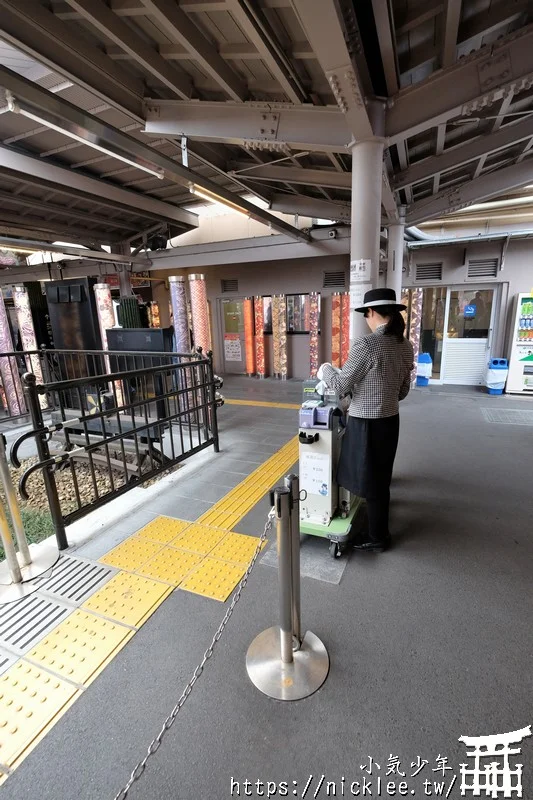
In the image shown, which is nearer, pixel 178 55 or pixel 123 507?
pixel 178 55

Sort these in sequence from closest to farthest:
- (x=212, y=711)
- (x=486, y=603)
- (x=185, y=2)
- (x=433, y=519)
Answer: (x=212, y=711), (x=486, y=603), (x=185, y=2), (x=433, y=519)

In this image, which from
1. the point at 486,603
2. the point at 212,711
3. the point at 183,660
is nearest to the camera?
the point at 212,711

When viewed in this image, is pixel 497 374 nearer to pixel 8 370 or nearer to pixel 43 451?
pixel 43 451

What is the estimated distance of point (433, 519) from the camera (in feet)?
9.30

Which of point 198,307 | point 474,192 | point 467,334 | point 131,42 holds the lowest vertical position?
point 467,334

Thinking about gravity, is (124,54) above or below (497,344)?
above

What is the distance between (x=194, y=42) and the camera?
244 cm

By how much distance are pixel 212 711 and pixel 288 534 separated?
30.8 inches

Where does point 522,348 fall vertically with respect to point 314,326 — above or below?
below

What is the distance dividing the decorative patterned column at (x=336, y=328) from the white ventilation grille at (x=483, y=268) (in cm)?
258

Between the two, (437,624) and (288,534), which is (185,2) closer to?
(288,534)

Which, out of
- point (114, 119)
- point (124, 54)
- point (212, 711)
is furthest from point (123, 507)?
point (114, 119)

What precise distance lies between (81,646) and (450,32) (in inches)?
162

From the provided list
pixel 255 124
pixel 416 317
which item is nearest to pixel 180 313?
pixel 255 124
